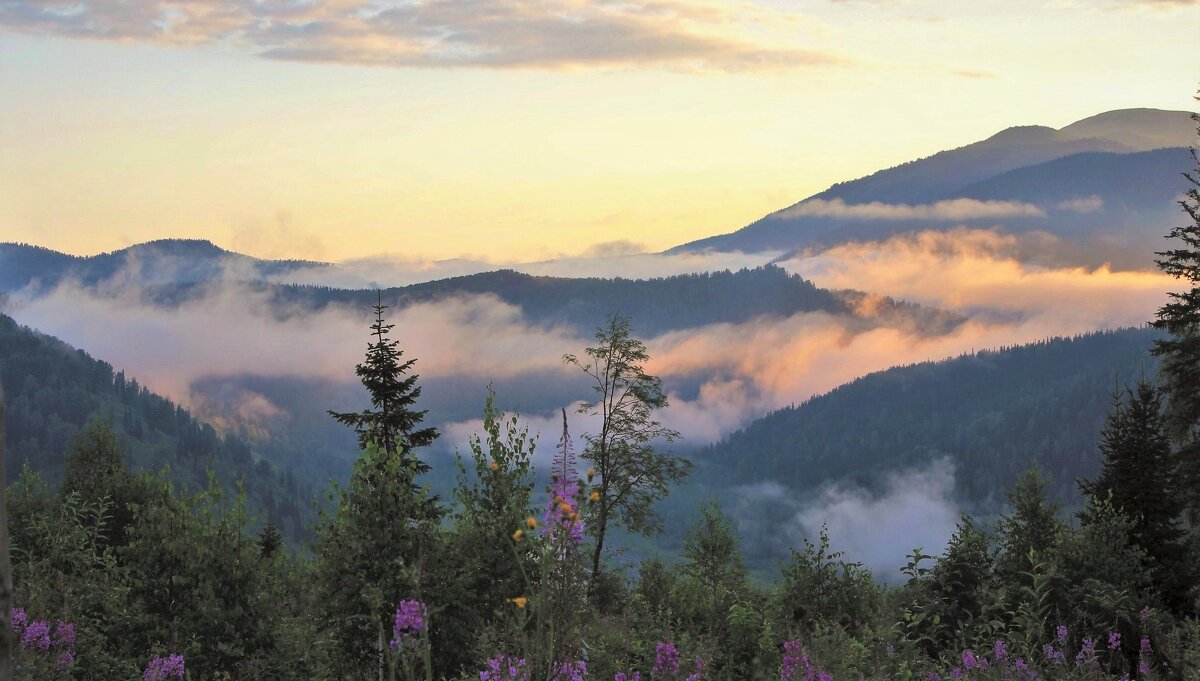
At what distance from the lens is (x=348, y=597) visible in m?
14.1

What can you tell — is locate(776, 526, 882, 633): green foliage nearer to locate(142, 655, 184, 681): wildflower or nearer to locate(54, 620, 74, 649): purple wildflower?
locate(142, 655, 184, 681): wildflower

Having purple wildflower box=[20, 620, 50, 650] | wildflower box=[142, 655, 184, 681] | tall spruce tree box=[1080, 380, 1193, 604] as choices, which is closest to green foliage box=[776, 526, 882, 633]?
tall spruce tree box=[1080, 380, 1193, 604]

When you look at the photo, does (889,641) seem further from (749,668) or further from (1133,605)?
(1133,605)

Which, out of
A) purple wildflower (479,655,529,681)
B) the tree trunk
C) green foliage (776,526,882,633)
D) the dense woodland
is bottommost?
green foliage (776,526,882,633)

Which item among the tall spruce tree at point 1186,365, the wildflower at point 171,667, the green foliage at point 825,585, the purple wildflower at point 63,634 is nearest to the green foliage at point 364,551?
the wildflower at point 171,667

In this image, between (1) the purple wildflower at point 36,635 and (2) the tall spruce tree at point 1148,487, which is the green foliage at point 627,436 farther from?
(1) the purple wildflower at point 36,635

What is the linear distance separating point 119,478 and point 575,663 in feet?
155

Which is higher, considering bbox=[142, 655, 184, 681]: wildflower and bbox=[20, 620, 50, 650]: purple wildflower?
bbox=[20, 620, 50, 650]: purple wildflower

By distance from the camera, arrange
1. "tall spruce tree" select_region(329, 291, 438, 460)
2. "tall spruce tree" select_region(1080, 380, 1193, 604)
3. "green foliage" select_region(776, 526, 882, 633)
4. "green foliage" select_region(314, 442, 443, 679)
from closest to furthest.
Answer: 1. "green foliage" select_region(314, 442, 443, 679)
2. "green foliage" select_region(776, 526, 882, 633)
3. "tall spruce tree" select_region(1080, 380, 1193, 604)
4. "tall spruce tree" select_region(329, 291, 438, 460)

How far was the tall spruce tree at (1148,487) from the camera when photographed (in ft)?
91.7

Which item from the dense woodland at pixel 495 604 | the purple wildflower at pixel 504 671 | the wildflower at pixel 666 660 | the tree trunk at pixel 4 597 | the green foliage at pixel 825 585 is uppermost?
the tree trunk at pixel 4 597

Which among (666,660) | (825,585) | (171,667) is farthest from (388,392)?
(666,660)

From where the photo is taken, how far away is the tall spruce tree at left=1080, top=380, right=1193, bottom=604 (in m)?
28.0

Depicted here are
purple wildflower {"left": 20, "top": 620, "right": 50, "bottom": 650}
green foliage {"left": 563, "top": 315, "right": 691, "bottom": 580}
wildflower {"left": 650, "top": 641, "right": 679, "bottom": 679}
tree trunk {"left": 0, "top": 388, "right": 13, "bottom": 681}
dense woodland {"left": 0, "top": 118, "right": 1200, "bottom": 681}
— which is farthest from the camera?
green foliage {"left": 563, "top": 315, "right": 691, "bottom": 580}
